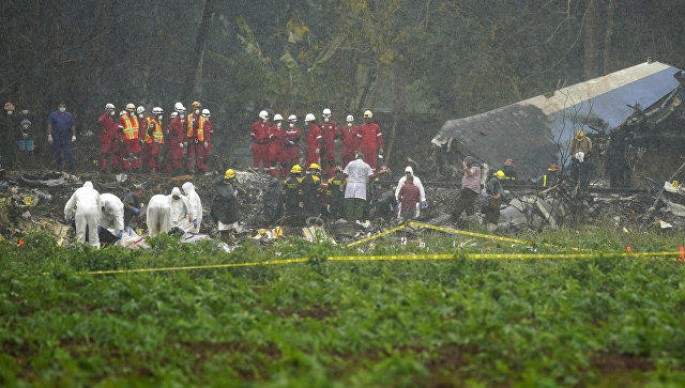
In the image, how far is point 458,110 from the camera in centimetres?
3606

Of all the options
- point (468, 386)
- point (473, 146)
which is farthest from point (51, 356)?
point (473, 146)

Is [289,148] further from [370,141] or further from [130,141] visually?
[130,141]

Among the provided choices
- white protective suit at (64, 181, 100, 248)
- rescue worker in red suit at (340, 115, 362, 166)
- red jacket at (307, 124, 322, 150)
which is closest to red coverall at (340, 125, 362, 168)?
rescue worker in red suit at (340, 115, 362, 166)

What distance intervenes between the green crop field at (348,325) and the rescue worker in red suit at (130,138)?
11001mm

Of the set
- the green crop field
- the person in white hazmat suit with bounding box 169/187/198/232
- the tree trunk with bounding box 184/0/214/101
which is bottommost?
the green crop field

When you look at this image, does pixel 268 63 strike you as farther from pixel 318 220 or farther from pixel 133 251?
pixel 133 251

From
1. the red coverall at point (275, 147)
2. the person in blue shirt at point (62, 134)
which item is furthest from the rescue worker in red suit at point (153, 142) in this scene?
the red coverall at point (275, 147)

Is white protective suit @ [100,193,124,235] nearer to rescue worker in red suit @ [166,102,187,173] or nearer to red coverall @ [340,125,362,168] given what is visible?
rescue worker in red suit @ [166,102,187,173]

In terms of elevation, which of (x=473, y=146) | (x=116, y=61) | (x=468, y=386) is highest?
(x=116, y=61)

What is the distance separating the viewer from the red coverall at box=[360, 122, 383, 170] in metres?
25.0

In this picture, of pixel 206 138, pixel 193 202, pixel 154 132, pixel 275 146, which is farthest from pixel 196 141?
pixel 193 202

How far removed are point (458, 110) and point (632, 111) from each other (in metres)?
10.1

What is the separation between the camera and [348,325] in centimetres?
894

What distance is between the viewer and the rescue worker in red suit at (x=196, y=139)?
24641 millimetres
